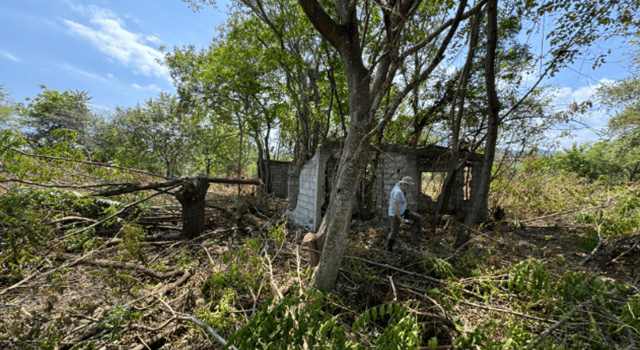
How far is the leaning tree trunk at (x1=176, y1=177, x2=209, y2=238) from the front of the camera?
465 centimetres

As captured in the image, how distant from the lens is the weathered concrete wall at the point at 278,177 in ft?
48.0

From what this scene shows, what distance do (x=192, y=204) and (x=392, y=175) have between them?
5498 millimetres

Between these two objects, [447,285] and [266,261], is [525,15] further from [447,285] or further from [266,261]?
[266,261]

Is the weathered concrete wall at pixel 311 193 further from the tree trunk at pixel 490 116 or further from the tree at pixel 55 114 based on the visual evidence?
the tree at pixel 55 114

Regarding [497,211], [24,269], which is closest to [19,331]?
[24,269]

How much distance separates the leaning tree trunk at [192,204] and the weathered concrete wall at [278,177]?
9.70 m

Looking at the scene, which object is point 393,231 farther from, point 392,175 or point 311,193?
point 392,175

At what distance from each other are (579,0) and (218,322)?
22.3 ft


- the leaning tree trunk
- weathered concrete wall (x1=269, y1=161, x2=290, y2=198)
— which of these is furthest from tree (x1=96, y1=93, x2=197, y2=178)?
the leaning tree trunk

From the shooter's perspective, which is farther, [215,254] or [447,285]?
[215,254]

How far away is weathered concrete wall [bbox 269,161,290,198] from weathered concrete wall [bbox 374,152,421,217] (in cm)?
771

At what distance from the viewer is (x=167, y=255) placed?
4.19m

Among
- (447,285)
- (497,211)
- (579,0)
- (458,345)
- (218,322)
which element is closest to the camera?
(458,345)

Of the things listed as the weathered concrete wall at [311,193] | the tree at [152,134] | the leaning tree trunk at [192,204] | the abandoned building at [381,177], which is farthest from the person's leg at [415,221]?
the tree at [152,134]
